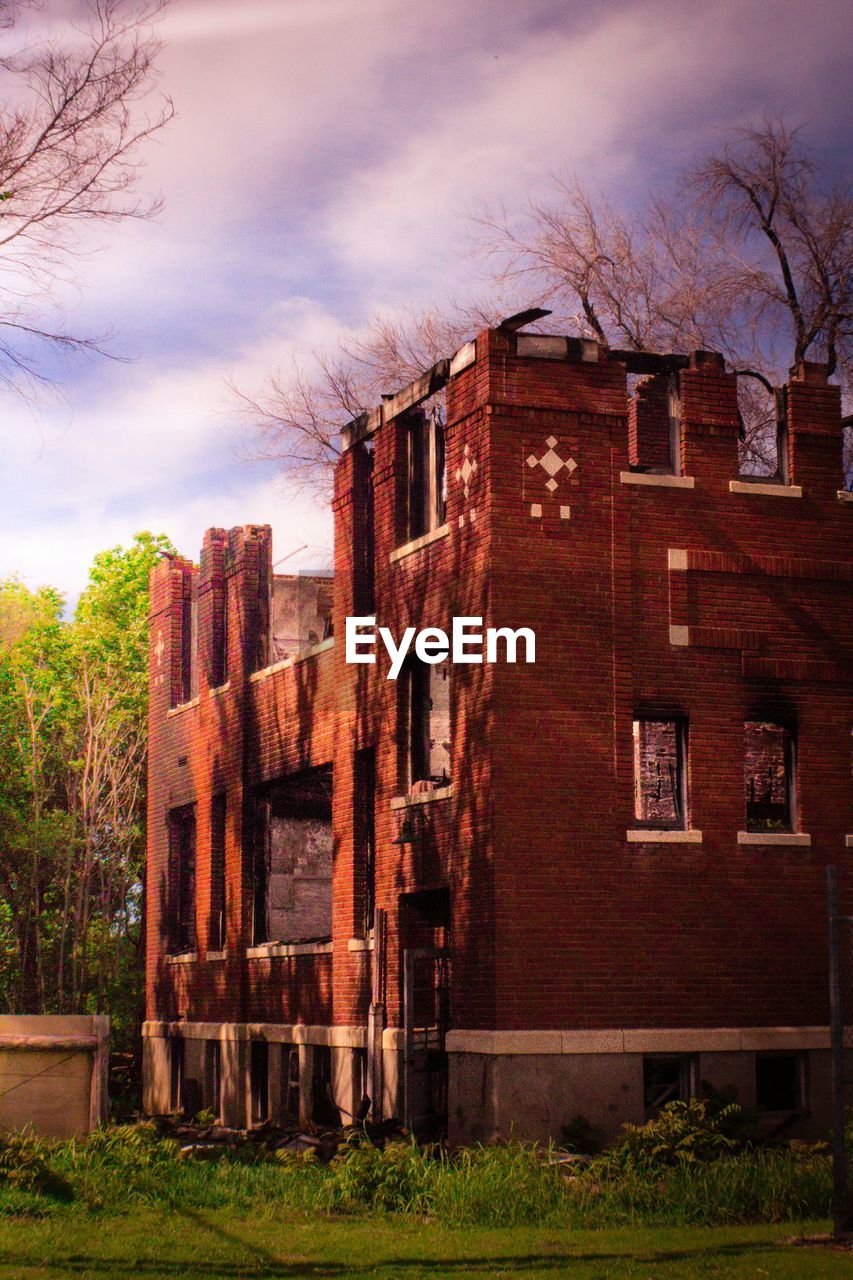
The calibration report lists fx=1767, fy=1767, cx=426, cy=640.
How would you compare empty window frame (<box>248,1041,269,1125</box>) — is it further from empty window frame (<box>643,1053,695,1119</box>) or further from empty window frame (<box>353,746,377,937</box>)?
empty window frame (<box>643,1053,695,1119</box>)

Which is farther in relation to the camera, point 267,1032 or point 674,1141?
point 267,1032

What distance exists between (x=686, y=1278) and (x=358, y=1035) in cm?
1224

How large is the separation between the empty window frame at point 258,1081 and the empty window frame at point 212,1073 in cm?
180

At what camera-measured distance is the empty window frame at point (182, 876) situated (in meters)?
34.3

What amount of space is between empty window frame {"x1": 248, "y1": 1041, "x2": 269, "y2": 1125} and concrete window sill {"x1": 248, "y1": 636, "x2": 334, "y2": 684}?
6075mm

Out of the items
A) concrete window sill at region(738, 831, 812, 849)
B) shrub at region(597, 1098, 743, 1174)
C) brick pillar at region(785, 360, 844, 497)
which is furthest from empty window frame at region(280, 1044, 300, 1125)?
brick pillar at region(785, 360, 844, 497)

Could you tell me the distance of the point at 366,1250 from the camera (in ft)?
46.6

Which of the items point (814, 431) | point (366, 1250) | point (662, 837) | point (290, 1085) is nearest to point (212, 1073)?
point (290, 1085)

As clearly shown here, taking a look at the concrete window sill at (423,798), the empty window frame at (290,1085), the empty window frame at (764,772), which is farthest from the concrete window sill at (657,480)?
the empty window frame at (290,1085)

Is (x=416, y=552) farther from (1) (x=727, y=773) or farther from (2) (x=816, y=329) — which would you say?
(2) (x=816, y=329)

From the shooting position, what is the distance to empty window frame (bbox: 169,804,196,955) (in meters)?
34.3

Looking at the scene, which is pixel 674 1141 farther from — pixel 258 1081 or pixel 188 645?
pixel 188 645

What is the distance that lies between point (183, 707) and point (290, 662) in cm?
636

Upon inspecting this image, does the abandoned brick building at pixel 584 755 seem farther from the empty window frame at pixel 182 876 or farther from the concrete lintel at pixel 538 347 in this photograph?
the empty window frame at pixel 182 876
